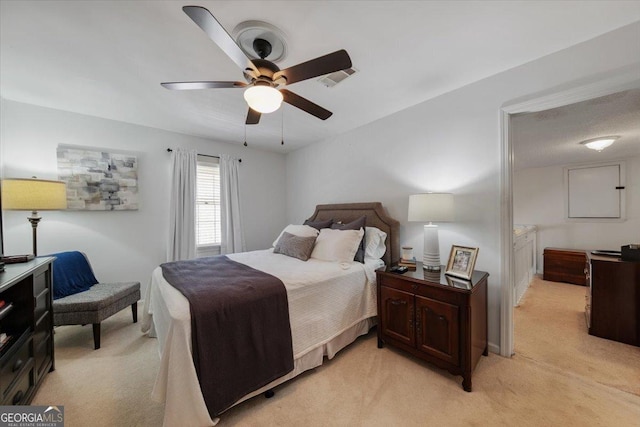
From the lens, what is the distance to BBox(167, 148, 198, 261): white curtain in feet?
11.1

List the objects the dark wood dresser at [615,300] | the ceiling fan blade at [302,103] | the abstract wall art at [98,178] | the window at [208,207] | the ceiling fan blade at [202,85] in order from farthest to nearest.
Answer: the window at [208,207], the abstract wall art at [98,178], the dark wood dresser at [615,300], the ceiling fan blade at [302,103], the ceiling fan blade at [202,85]

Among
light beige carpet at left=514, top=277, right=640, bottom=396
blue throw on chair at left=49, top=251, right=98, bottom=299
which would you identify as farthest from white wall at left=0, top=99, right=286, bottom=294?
light beige carpet at left=514, top=277, right=640, bottom=396

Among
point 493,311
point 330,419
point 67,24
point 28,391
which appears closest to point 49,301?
point 28,391

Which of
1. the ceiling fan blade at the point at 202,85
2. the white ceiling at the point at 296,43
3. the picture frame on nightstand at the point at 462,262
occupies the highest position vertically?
the white ceiling at the point at 296,43

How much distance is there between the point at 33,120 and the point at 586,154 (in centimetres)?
789

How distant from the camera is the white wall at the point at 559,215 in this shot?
12.7 feet

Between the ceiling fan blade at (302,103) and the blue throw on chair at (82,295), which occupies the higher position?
the ceiling fan blade at (302,103)

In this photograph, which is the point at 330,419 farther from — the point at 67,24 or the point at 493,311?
the point at 67,24

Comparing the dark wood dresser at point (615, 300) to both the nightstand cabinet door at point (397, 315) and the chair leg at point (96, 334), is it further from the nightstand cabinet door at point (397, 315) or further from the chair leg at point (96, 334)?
the chair leg at point (96, 334)

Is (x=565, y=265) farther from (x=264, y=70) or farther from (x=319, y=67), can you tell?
(x=264, y=70)

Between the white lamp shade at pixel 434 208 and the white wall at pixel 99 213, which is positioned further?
the white wall at pixel 99 213

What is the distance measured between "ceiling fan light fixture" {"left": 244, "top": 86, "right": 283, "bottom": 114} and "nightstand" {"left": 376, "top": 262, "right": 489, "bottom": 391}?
5.53ft

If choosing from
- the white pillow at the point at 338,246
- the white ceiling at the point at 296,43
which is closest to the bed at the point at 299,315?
the white pillow at the point at 338,246

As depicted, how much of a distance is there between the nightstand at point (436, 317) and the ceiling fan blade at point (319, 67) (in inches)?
65.3
